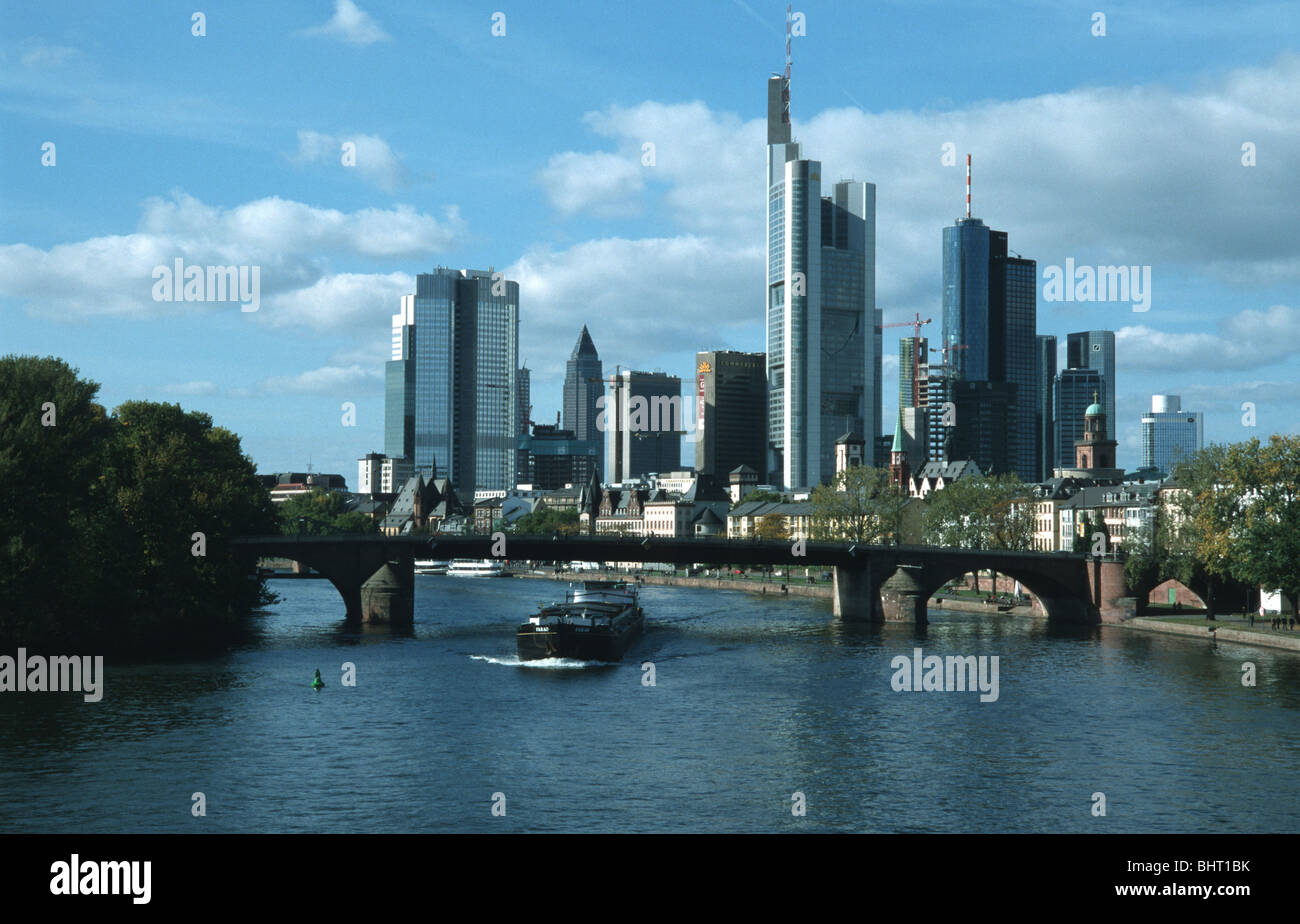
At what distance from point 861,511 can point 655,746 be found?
408 feet

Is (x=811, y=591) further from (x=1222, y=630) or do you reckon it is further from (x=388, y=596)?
(x=1222, y=630)

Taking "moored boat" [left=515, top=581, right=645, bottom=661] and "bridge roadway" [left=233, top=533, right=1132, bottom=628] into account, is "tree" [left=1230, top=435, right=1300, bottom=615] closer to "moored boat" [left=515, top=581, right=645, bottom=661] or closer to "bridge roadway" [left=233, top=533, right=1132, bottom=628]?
"bridge roadway" [left=233, top=533, right=1132, bottom=628]

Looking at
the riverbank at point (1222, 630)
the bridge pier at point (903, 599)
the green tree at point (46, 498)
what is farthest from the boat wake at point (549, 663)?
the riverbank at point (1222, 630)

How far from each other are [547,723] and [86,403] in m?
35.2

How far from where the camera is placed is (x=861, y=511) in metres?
177

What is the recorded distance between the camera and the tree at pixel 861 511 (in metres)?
176

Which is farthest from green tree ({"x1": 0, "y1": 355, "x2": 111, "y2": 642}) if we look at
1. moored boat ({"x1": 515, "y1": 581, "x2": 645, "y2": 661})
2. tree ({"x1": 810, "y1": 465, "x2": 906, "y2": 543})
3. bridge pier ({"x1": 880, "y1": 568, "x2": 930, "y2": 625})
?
tree ({"x1": 810, "y1": 465, "x2": 906, "y2": 543})

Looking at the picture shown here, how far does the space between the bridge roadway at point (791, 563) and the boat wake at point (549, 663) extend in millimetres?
24768

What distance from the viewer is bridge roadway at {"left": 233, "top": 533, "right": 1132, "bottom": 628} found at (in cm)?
11525
